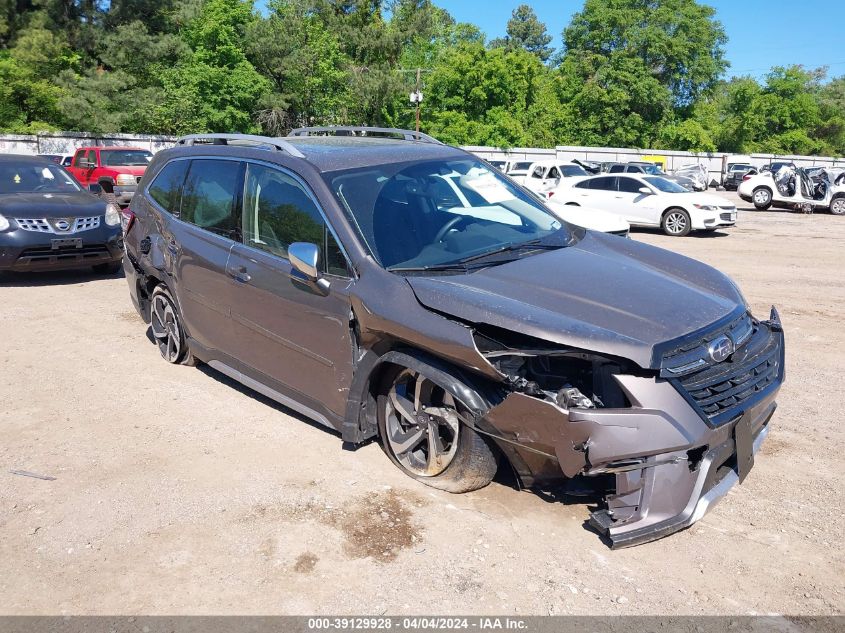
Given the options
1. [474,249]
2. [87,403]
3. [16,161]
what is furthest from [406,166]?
[16,161]

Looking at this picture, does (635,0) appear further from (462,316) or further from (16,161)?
(462,316)

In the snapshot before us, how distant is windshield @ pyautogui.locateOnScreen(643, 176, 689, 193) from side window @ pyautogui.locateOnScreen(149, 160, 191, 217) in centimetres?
1464

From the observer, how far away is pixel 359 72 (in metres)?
53.2

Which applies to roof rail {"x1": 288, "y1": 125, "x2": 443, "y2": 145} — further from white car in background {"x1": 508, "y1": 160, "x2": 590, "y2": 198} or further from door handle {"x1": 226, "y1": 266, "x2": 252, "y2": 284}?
white car in background {"x1": 508, "y1": 160, "x2": 590, "y2": 198}

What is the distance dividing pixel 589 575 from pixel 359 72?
53.8 m

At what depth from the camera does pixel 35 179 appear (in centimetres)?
1030

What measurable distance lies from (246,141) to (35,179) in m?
6.78

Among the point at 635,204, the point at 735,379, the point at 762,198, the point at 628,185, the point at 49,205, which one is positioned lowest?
the point at 762,198

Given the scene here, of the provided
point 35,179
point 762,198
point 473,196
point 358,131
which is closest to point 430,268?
point 473,196

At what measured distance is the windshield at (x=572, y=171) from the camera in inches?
946

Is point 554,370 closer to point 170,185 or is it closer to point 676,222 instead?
point 170,185

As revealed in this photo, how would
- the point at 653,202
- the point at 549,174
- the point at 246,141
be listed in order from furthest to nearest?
1. the point at 549,174
2. the point at 653,202
3. the point at 246,141

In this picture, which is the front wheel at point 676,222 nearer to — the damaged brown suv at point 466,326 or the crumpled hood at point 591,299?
the damaged brown suv at point 466,326

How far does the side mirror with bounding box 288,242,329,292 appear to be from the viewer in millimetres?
3998
